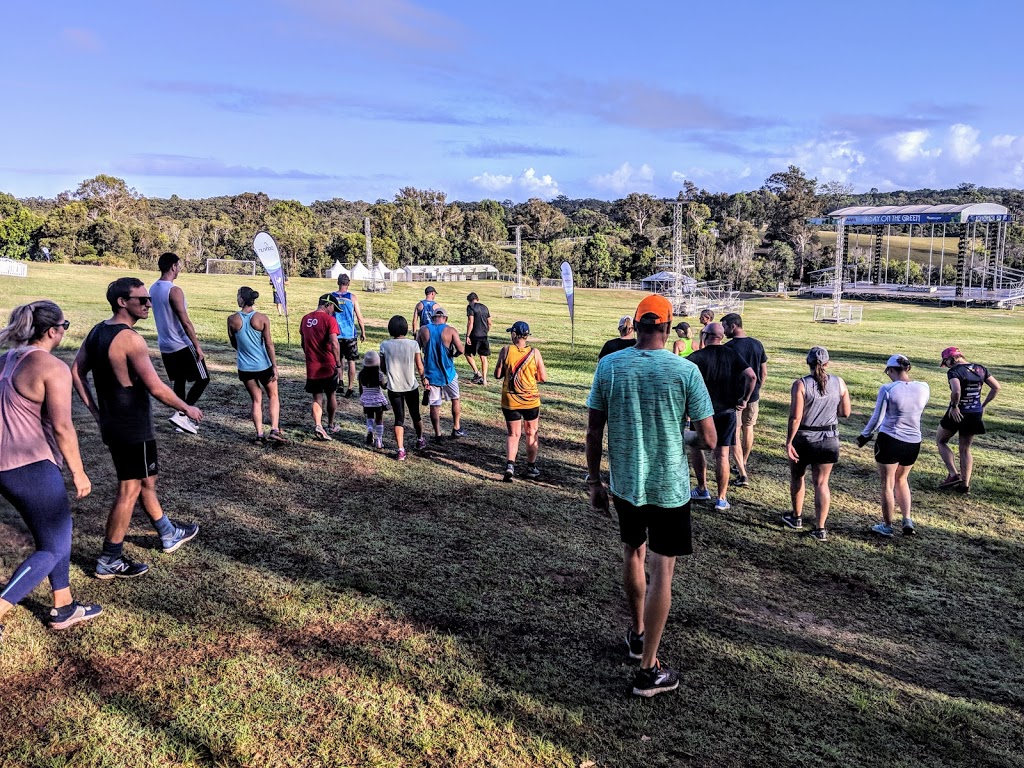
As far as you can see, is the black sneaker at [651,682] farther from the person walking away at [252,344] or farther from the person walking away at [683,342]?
the person walking away at [252,344]

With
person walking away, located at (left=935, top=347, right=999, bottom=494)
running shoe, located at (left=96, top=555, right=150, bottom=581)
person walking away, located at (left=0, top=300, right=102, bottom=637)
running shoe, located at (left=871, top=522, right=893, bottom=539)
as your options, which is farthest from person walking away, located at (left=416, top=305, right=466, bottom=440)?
person walking away, located at (left=935, top=347, right=999, bottom=494)

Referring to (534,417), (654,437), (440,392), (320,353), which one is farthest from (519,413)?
(654,437)

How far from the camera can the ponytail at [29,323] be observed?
3949 mm

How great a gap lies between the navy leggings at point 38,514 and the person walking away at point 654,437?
3.06m

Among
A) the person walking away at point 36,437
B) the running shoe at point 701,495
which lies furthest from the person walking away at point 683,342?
the person walking away at point 36,437

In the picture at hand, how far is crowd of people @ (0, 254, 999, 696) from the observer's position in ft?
12.6

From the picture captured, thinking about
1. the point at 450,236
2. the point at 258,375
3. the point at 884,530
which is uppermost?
the point at 450,236

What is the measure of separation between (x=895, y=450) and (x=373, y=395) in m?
5.49

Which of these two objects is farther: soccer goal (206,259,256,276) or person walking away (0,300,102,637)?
soccer goal (206,259,256,276)

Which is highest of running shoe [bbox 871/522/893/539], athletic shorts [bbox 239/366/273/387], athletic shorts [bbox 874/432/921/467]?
athletic shorts [bbox 239/366/273/387]

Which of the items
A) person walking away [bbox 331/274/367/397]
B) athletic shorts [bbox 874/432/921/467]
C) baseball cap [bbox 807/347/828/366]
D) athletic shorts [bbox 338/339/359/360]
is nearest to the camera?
baseball cap [bbox 807/347/828/366]

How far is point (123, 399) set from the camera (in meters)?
4.75

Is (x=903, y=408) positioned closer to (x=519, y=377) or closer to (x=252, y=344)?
(x=519, y=377)

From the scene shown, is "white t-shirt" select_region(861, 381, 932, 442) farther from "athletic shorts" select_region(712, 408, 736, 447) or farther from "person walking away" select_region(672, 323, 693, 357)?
"person walking away" select_region(672, 323, 693, 357)
